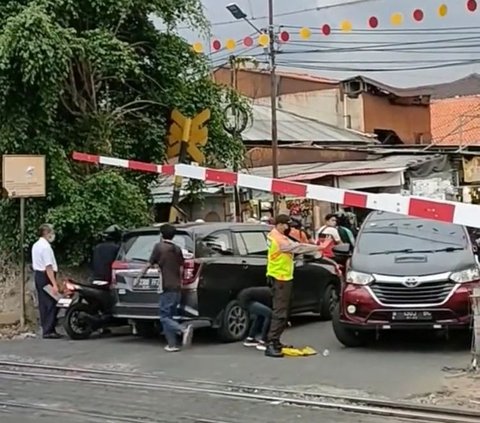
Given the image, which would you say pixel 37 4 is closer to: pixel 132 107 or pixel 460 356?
pixel 132 107

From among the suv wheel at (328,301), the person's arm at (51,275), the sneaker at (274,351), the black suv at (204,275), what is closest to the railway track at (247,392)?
the sneaker at (274,351)

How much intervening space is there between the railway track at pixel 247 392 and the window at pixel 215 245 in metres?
2.58

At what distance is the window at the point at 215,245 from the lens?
42.9 feet

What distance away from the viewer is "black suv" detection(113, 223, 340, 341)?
12844 millimetres

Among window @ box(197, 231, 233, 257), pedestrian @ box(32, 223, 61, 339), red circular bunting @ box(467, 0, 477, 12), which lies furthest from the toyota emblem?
red circular bunting @ box(467, 0, 477, 12)

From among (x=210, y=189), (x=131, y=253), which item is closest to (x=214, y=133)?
(x=210, y=189)

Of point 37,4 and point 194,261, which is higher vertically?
point 37,4

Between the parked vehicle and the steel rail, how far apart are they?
2.83m

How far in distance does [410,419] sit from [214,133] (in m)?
12.2

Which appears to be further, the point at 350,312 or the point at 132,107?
the point at 132,107

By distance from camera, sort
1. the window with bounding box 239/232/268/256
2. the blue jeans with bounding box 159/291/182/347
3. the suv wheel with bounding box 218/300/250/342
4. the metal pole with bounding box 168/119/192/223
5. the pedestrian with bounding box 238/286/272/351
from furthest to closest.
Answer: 1. the metal pole with bounding box 168/119/192/223
2. the window with bounding box 239/232/268/256
3. the suv wheel with bounding box 218/300/250/342
4. the pedestrian with bounding box 238/286/272/351
5. the blue jeans with bounding box 159/291/182/347

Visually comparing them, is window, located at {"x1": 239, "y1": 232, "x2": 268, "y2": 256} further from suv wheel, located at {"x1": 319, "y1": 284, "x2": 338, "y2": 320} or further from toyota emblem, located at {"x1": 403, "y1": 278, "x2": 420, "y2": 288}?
toyota emblem, located at {"x1": 403, "y1": 278, "x2": 420, "y2": 288}

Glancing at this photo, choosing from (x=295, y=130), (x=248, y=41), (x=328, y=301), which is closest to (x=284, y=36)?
(x=248, y=41)

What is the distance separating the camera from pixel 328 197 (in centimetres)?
945
